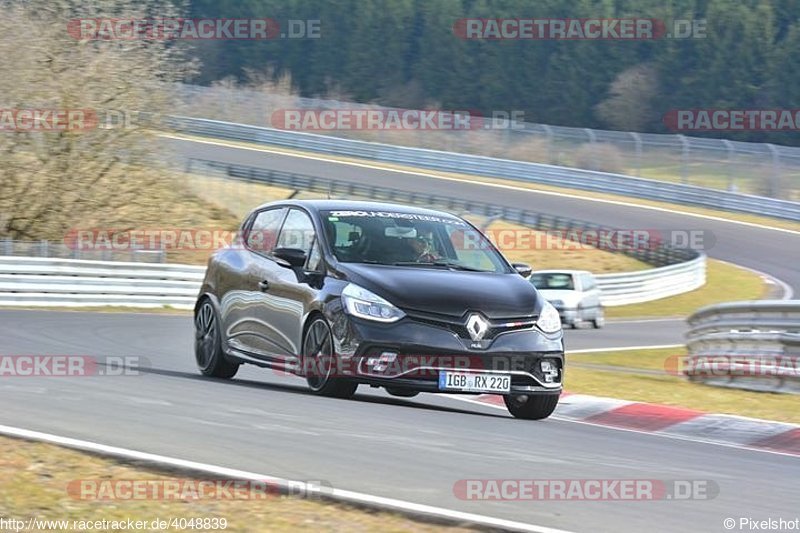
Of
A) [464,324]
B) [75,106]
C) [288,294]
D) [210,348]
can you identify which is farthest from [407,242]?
[75,106]

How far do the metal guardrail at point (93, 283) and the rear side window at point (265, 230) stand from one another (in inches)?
522

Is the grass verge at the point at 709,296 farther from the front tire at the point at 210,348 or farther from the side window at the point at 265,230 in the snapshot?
the side window at the point at 265,230

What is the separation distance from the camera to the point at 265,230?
1238cm

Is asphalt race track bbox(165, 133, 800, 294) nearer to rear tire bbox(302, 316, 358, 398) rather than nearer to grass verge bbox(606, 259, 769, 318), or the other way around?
grass verge bbox(606, 259, 769, 318)

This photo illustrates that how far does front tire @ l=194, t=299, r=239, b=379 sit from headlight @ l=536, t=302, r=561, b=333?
304 centimetres

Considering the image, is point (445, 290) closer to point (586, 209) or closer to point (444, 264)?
point (444, 264)

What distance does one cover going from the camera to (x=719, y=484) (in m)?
7.77

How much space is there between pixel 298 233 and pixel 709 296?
27.0 m

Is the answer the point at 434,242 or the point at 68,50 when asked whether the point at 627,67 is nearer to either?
the point at 68,50

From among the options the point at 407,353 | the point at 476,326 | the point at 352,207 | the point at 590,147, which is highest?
the point at 590,147

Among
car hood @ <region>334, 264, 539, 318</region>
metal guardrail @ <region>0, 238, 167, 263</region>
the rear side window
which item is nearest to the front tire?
the rear side window

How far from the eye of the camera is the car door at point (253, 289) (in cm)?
1185

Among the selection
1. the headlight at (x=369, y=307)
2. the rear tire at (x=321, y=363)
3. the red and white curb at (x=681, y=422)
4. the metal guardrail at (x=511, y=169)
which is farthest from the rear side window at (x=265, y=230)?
A: the metal guardrail at (x=511, y=169)

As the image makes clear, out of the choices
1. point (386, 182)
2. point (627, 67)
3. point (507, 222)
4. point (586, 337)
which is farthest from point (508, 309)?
point (627, 67)
